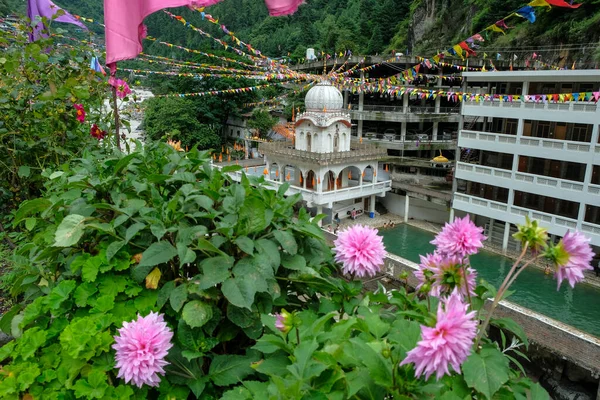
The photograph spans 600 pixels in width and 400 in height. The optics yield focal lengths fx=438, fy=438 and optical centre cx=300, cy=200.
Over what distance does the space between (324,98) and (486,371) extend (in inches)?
948

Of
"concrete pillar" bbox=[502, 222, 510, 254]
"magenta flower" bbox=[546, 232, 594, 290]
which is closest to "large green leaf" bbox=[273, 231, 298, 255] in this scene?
"magenta flower" bbox=[546, 232, 594, 290]

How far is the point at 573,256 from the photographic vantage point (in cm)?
180

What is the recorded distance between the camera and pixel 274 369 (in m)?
1.96

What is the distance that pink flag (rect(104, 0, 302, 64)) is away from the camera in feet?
13.4

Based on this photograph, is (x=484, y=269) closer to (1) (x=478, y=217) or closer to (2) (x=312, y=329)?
(1) (x=478, y=217)

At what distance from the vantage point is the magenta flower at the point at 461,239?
2.02 metres

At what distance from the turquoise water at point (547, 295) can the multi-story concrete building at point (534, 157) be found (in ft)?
5.64

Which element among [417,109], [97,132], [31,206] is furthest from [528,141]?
[31,206]

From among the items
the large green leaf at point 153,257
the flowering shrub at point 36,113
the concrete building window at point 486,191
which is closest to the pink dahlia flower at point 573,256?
the large green leaf at point 153,257

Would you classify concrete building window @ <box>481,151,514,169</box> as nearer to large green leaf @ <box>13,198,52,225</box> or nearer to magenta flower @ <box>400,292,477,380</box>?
large green leaf @ <box>13,198,52,225</box>

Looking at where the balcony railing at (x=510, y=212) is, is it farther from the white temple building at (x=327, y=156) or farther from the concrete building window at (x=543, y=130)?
the white temple building at (x=327, y=156)

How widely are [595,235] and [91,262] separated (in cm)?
1893

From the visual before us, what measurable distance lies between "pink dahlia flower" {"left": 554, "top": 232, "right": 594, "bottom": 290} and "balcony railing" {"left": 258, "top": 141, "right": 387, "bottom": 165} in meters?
21.8

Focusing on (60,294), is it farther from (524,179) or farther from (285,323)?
(524,179)
